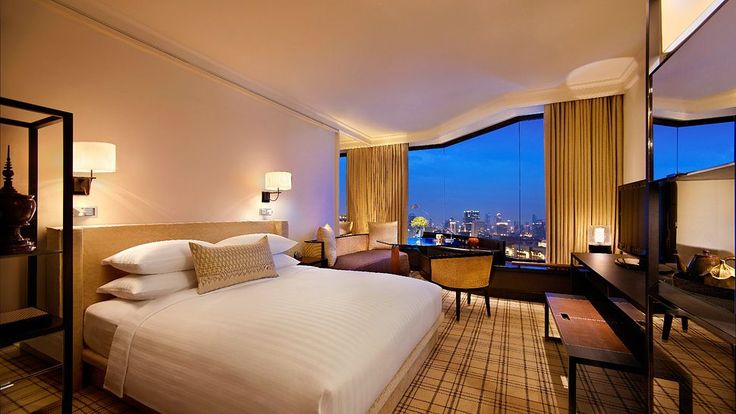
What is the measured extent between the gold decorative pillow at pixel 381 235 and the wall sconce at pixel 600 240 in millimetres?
3120

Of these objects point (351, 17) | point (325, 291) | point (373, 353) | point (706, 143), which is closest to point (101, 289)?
point (325, 291)

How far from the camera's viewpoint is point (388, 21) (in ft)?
8.15

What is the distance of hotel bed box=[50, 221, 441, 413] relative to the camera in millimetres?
1195

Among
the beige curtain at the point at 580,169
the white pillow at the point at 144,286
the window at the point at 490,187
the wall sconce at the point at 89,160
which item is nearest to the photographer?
the white pillow at the point at 144,286

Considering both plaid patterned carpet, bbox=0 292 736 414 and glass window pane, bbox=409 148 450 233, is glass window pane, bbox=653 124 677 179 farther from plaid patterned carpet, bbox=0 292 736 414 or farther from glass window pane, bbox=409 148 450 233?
glass window pane, bbox=409 148 450 233

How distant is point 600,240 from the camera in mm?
3678

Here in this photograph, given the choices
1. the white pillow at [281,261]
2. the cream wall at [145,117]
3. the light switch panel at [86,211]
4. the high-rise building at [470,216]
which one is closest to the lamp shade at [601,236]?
the high-rise building at [470,216]

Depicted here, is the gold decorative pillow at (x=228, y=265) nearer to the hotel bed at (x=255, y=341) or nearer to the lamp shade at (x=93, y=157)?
the hotel bed at (x=255, y=341)

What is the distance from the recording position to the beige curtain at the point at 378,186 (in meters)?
6.21

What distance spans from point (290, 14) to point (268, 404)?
8.60ft

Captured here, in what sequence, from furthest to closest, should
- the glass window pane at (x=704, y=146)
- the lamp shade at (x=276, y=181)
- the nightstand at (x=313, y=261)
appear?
1. the nightstand at (x=313, y=261)
2. the lamp shade at (x=276, y=181)
3. the glass window pane at (x=704, y=146)

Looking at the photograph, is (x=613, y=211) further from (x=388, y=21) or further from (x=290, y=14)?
(x=290, y=14)

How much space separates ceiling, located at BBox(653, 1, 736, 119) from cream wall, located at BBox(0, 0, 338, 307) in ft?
10.9

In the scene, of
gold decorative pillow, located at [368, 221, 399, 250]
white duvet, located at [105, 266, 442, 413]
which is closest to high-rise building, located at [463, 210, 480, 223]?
A: gold decorative pillow, located at [368, 221, 399, 250]
